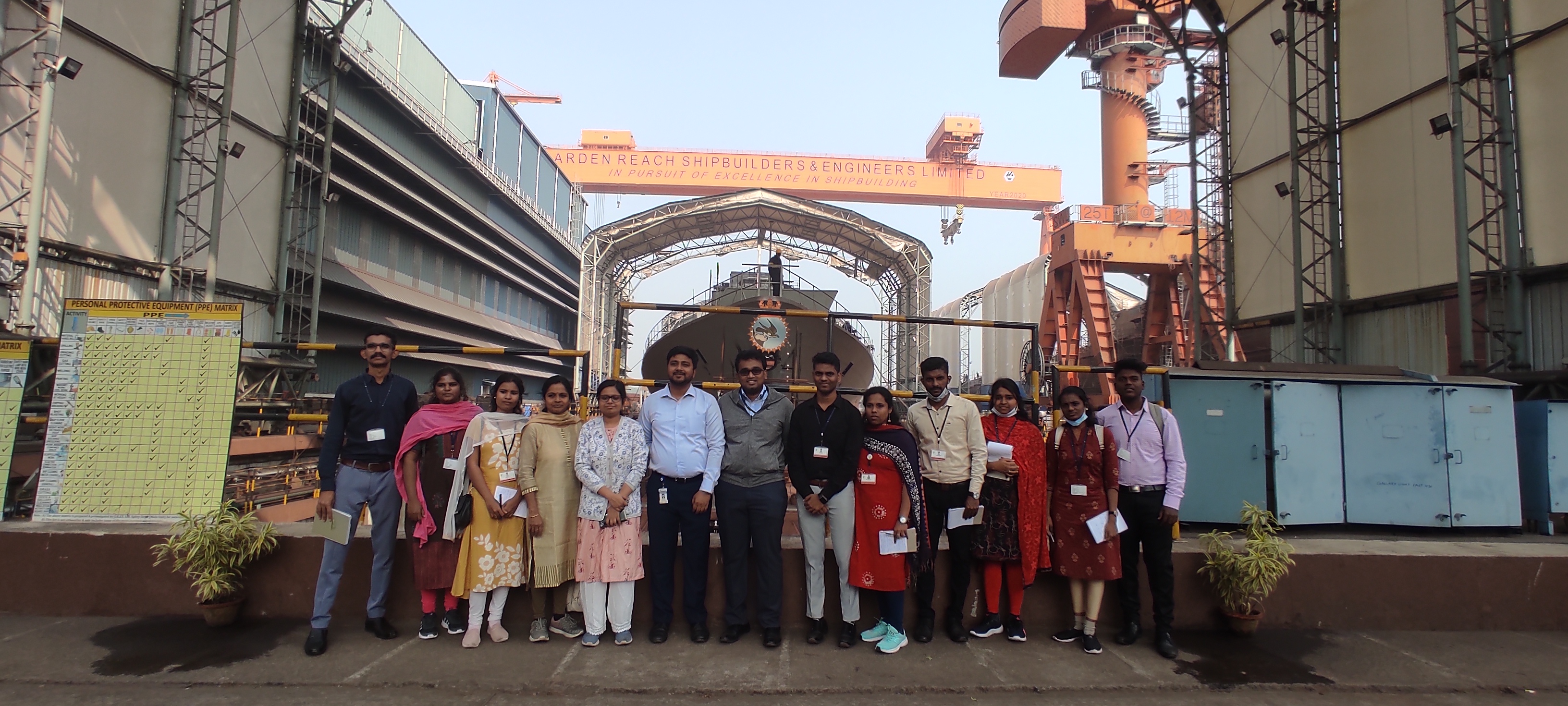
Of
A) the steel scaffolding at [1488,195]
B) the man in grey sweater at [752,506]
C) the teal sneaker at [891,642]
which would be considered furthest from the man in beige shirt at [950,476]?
the steel scaffolding at [1488,195]

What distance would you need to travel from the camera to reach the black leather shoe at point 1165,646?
11.6 feet

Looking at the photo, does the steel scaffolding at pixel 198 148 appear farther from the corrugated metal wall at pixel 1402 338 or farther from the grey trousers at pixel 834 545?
the corrugated metal wall at pixel 1402 338

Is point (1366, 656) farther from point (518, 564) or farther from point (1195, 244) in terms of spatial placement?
point (1195, 244)

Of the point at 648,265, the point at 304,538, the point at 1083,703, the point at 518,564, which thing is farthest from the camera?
the point at 648,265

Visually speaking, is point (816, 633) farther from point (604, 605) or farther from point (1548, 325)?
point (1548, 325)

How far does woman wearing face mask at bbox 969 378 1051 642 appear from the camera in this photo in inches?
143

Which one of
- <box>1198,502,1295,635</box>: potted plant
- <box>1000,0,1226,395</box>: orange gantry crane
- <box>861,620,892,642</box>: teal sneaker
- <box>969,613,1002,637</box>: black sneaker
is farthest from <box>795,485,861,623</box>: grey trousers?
<box>1000,0,1226,395</box>: orange gantry crane

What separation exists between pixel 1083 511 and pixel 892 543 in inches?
39.8

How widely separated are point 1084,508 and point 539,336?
3653 centimetres

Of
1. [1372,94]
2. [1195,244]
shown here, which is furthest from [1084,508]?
[1195,244]

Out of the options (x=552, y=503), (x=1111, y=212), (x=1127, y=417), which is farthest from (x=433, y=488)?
(x=1111, y=212)

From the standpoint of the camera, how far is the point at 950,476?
3.60 m

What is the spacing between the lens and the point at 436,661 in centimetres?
330

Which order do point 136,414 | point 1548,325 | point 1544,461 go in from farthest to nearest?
point 1548,325, point 1544,461, point 136,414
